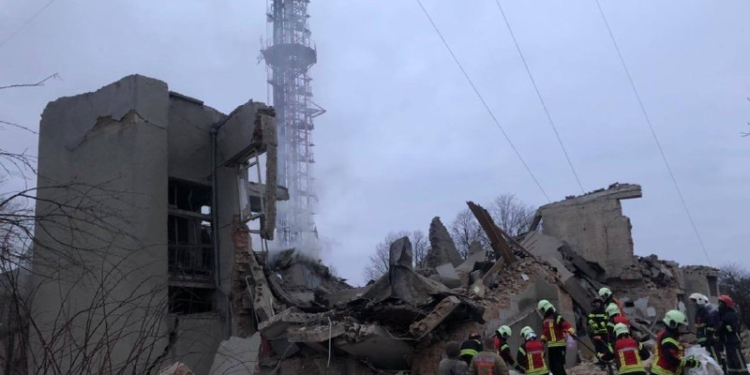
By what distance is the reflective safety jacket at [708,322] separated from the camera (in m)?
9.23

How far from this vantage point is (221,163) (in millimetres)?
15883

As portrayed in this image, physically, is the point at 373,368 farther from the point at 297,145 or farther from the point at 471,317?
the point at 297,145

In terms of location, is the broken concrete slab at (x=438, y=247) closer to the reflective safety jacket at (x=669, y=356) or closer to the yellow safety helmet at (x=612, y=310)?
the yellow safety helmet at (x=612, y=310)

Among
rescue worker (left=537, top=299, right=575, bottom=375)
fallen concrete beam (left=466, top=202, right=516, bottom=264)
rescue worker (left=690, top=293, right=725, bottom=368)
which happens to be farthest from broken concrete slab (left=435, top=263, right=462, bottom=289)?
rescue worker (left=690, top=293, right=725, bottom=368)

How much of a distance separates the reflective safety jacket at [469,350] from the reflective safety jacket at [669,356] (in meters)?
2.08

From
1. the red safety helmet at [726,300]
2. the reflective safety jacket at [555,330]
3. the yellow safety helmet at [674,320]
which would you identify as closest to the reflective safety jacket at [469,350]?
the reflective safety jacket at [555,330]

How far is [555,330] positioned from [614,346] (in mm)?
1094

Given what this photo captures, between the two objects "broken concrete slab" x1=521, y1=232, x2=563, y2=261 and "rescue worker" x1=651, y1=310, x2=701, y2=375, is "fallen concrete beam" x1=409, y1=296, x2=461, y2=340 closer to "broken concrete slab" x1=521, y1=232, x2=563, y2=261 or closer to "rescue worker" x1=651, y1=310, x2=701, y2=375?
"rescue worker" x1=651, y1=310, x2=701, y2=375

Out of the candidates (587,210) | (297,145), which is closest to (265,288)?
(587,210)

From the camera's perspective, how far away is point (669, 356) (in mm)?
7328

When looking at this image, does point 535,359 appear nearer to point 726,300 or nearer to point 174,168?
point 726,300

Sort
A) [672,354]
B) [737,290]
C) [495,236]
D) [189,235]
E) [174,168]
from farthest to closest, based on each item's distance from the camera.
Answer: [737,290], [189,235], [174,168], [495,236], [672,354]

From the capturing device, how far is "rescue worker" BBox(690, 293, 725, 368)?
9.24 metres

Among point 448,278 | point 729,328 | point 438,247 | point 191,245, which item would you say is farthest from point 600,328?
point 191,245
